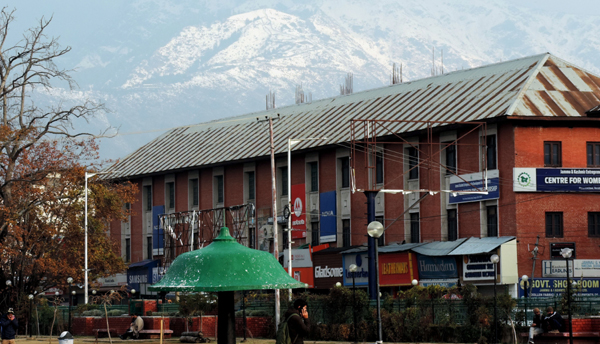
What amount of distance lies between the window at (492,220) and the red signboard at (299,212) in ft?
51.6

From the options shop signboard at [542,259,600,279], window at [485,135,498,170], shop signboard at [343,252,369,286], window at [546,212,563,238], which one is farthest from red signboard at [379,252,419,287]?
window at [546,212,563,238]

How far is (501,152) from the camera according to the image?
49844 mm

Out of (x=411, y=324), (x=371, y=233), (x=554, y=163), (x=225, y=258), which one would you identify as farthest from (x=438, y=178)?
(x=225, y=258)

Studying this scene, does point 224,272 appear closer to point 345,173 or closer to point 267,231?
point 345,173

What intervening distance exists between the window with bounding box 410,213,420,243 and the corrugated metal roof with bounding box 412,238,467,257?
2.21m

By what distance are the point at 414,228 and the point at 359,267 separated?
3.95 m

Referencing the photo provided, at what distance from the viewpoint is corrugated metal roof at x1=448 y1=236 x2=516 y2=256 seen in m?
47.9

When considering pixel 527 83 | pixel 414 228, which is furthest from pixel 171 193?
pixel 527 83

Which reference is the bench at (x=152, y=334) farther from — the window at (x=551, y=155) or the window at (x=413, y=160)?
the window at (x=551, y=155)

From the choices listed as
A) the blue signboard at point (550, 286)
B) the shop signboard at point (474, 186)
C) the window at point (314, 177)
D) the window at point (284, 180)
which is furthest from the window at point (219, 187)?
the blue signboard at point (550, 286)

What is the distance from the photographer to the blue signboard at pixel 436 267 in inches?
1987

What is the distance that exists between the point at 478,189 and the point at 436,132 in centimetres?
578

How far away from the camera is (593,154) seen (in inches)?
1971

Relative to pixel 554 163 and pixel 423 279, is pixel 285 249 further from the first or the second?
pixel 554 163
